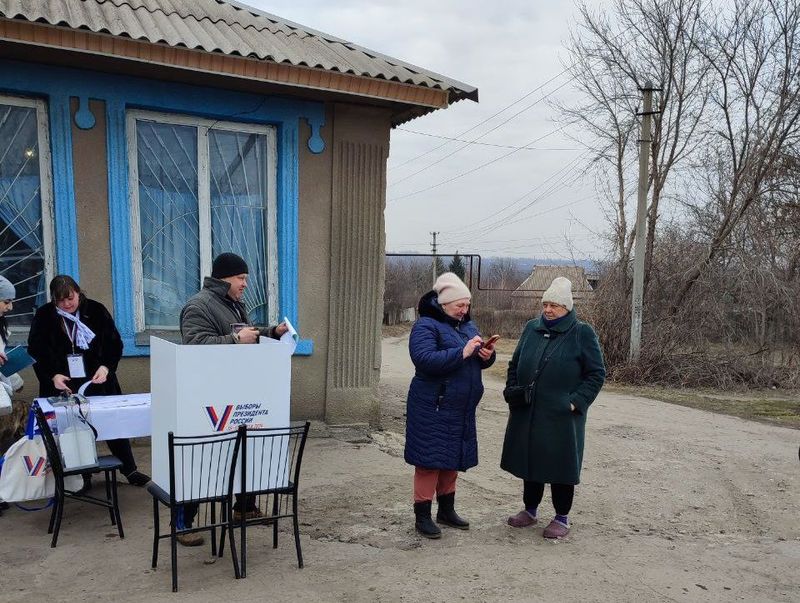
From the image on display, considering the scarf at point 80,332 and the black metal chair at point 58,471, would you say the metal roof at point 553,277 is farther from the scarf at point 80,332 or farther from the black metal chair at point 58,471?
the black metal chair at point 58,471

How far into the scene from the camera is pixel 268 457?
3572 millimetres

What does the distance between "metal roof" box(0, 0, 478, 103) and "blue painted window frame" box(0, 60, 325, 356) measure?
1.65 feet

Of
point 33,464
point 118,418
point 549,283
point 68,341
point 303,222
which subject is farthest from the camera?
point 549,283

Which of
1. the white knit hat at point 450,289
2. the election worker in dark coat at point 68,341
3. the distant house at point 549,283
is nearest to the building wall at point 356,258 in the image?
the election worker in dark coat at point 68,341

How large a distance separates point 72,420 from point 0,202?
2.39 m

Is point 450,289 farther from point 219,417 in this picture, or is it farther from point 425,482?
point 219,417

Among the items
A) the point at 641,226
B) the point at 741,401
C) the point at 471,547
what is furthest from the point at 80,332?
the point at 641,226

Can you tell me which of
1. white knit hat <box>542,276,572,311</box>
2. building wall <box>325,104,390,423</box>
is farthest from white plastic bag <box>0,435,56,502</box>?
white knit hat <box>542,276,572,311</box>

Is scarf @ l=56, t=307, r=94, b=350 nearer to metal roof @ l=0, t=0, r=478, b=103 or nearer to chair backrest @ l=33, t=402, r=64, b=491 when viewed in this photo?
chair backrest @ l=33, t=402, r=64, b=491

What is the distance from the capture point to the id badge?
4.55m

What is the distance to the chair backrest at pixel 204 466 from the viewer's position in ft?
10.9

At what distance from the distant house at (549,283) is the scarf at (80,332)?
443 inches

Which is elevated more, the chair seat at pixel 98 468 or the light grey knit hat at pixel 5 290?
the light grey knit hat at pixel 5 290

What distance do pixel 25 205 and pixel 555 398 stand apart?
4.43 metres
